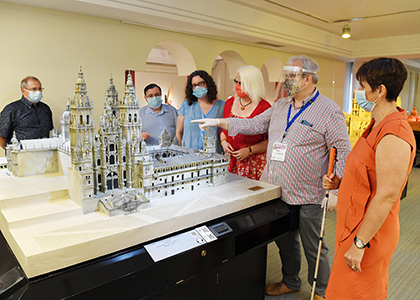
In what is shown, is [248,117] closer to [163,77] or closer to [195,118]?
[195,118]

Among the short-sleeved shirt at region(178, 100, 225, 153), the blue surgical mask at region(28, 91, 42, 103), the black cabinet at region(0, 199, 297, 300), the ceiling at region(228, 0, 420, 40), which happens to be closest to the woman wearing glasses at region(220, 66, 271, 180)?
the short-sleeved shirt at region(178, 100, 225, 153)

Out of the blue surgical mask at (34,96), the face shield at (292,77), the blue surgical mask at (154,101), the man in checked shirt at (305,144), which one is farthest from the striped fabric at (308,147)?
the blue surgical mask at (34,96)

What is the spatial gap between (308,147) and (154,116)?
2.44m

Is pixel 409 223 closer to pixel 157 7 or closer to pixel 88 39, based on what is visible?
pixel 157 7

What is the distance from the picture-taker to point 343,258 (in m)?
1.91

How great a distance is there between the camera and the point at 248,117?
128 inches

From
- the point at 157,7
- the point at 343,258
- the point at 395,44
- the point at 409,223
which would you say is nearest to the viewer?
the point at 343,258

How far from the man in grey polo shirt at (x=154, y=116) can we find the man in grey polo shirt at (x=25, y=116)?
4.22ft

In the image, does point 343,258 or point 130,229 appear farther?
point 343,258

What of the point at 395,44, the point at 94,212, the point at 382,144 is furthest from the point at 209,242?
the point at 395,44

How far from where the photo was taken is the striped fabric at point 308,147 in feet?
8.17

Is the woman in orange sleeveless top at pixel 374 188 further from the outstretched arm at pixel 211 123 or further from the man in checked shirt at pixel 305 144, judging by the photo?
the outstretched arm at pixel 211 123

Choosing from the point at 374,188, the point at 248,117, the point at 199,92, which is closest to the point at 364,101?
the point at 374,188

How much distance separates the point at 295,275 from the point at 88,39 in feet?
13.5
